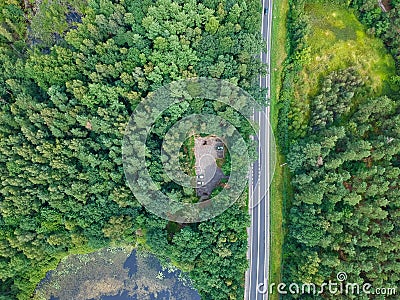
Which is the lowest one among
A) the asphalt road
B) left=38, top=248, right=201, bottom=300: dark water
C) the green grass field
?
left=38, top=248, right=201, bottom=300: dark water

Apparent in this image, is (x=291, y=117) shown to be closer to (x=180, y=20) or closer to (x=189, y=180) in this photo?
(x=189, y=180)

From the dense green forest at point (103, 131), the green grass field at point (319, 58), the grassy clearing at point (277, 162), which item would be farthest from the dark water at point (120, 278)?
the green grass field at point (319, 58)

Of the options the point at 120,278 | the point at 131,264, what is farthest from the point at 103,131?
the point at 120,278

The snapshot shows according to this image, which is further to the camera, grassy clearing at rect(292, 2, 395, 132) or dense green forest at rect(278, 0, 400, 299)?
grassy clearing at rect(292, 2, 395, 132)

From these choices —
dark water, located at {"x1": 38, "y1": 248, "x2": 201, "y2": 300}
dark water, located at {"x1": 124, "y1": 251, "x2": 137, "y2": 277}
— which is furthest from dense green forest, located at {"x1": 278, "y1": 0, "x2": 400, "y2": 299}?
Result: dark water, located at {"x1": 124, "y1": 251, "x2": 137, "y2": 277}

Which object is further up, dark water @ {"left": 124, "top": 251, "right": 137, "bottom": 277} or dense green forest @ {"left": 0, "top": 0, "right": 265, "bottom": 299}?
dense green forest @ {"left": 0, "top": 0, "right": 265, "bottom": 299}

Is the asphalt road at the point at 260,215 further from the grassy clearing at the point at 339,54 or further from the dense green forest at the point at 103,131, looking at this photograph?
the grassy clearing at the point at 339,54

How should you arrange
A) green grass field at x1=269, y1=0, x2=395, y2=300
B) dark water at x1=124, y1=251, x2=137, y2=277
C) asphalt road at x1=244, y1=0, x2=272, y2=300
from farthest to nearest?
1. dark water at x1=124, y1=251, x2=137, y2=277
2. green grass field at x1=269, y1=0, x2=395, y2=300
3. asphalt road at x1=244, y1=0, x2=272, y2=300

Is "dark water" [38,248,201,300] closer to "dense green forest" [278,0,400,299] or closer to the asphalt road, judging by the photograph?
the asphalt road

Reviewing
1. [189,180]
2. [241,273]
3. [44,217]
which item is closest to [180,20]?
[189,180]
